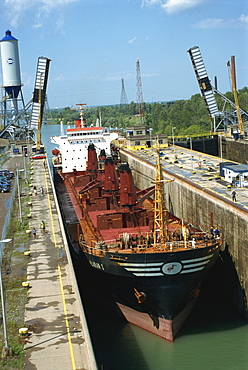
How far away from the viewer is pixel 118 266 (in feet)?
75.7

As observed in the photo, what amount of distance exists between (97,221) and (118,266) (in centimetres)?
662

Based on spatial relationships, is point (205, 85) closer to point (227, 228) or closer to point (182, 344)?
point (227, 228)

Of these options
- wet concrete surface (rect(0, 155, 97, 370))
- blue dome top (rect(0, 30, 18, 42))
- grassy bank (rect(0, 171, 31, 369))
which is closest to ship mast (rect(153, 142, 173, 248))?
wet concrete surface (rect(0, 155, 97, 370))

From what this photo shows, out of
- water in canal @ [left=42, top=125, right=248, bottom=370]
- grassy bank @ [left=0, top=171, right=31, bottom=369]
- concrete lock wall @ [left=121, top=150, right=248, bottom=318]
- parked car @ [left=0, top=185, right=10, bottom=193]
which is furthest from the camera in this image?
parked car @ [left=0, top=185, right=10, bottom=193]

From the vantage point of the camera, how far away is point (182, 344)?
907 inches

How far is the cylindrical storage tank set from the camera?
83.5 m

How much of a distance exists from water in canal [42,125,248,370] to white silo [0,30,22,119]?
66.2 m

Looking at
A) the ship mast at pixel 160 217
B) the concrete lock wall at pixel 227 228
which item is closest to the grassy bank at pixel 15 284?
the ship mast at pixel 160 217

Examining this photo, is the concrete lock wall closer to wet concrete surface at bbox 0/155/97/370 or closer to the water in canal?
the water in canal

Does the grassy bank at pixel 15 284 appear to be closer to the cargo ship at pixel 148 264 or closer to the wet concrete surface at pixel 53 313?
the wet concrete surface at pixel 53 313

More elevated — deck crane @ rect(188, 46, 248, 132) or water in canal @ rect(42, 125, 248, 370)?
deck crane @ rect(188, 46, 248, 132)

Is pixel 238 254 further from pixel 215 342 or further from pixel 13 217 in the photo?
pixel 13 217

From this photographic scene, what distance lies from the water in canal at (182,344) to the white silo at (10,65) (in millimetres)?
66201

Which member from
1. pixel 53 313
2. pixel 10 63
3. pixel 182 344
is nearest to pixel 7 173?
pixel 10 63
